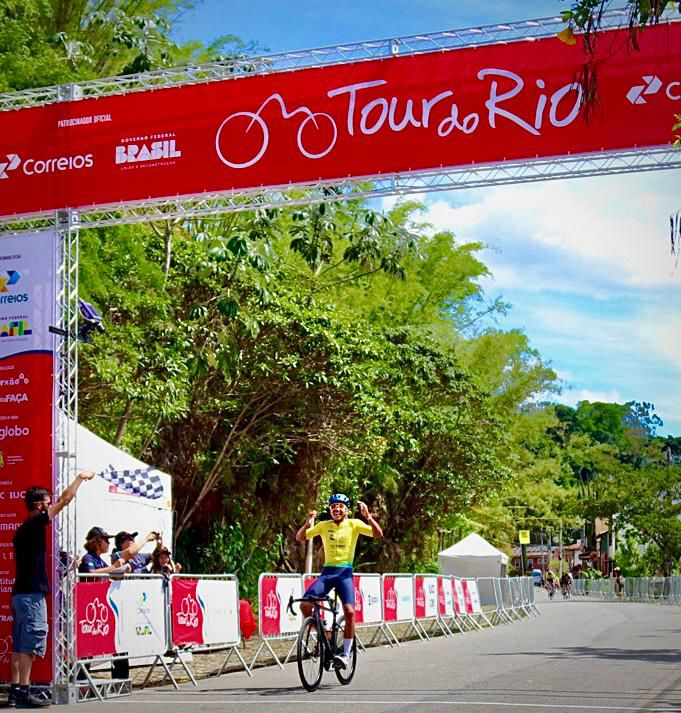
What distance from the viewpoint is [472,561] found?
1479 inches

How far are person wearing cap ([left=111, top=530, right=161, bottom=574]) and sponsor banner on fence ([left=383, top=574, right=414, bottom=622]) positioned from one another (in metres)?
5.48

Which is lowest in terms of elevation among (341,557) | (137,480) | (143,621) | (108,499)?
(143,621)

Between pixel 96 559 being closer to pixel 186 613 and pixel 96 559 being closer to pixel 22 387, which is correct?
pixel 186 613

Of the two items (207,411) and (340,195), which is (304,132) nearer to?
(340,195)

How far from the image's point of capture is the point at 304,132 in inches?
538

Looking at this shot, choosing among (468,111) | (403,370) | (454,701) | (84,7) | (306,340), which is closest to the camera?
(454,701)

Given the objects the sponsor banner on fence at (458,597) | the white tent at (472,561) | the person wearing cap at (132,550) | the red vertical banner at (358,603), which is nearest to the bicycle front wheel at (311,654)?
the person wearing cap at (132,550)

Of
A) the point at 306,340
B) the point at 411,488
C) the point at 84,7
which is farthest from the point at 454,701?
the point at 411,488

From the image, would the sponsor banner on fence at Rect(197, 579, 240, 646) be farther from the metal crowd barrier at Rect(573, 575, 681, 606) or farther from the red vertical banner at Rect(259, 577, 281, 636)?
the metal crowd barrier at Rect(573, 575, 681, 606)

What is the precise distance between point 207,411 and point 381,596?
8146mm

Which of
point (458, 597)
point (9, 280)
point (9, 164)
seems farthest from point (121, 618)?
point (458, 597)

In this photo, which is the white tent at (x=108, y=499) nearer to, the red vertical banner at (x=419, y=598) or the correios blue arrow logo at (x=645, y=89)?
the red vertical banner at (x=419, y=598)

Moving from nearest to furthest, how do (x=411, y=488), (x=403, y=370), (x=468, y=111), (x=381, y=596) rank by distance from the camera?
(x=468, y=111)
(x=381, y=596)
(x=403, y=370)
(x=411, y=488)

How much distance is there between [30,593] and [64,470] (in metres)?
1.38
